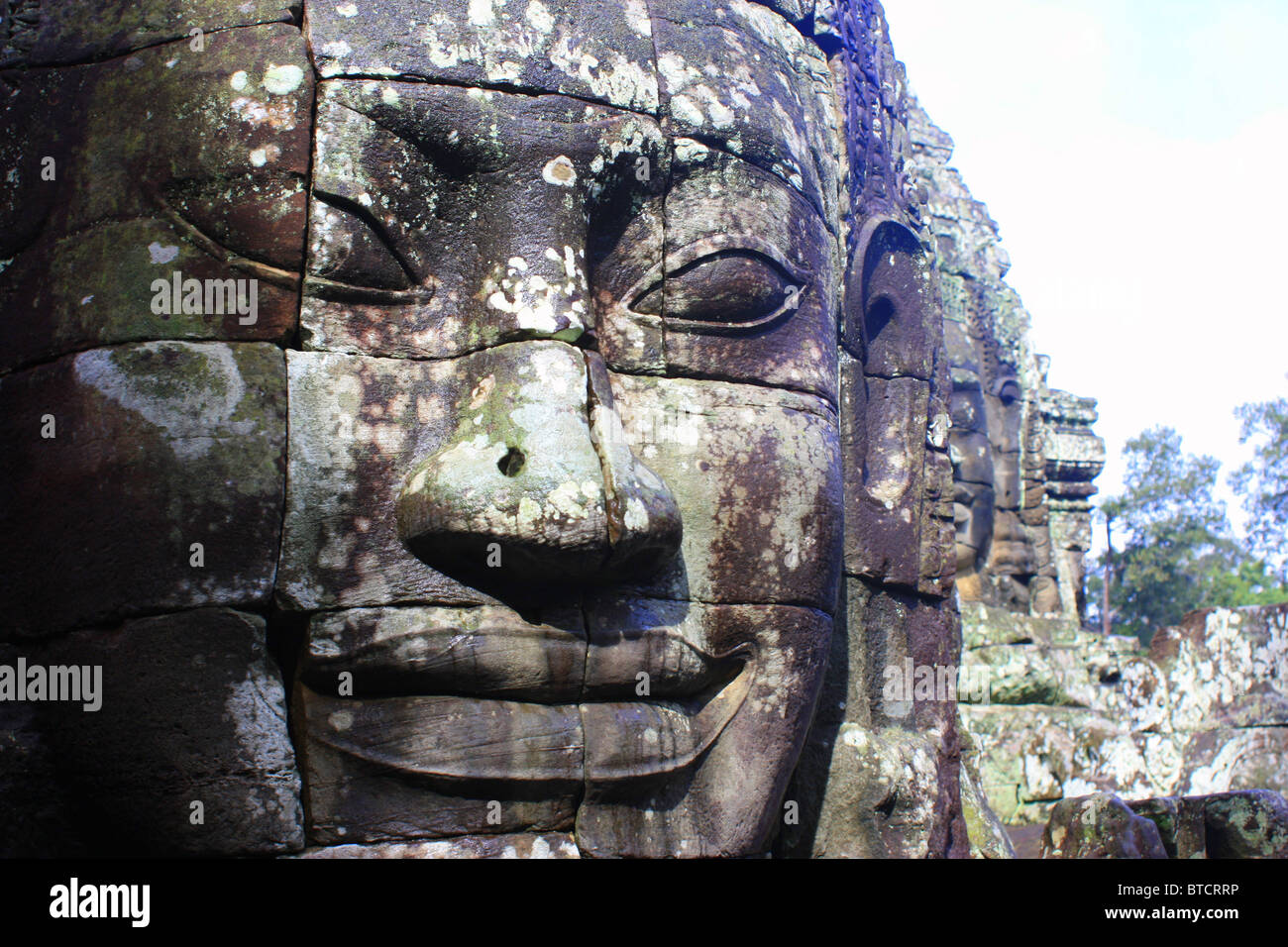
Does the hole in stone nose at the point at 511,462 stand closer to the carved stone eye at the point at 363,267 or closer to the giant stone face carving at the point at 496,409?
the giant stone face carving at the point at 496,409

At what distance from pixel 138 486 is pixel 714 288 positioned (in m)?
1.42

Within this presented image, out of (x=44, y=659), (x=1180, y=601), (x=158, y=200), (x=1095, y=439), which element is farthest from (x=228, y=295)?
(x=1180, y=601)

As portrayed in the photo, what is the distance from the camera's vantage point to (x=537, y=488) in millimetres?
2516

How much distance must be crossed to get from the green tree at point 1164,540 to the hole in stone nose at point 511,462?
35.3 metres

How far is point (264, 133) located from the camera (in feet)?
8.96

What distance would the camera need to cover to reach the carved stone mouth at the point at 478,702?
2537 mm

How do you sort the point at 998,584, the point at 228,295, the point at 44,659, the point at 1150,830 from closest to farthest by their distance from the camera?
Answer: the point at 44,659 < the point at 228,295 < the point at 1150,830 < the point at 998,584

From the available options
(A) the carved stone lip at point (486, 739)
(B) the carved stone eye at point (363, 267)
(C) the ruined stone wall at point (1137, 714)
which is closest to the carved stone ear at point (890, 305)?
(B) the carved stone eye at point (363, 267)

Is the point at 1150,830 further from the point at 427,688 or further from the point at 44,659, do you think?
the point at 44,659

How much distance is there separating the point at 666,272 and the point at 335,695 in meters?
1.28

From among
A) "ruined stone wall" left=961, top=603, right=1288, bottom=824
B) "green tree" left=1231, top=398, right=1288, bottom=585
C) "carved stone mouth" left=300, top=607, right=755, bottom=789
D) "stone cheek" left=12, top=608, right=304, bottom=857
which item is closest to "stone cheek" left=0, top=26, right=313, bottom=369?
"stone cheek" left=12, top=608, right=304, bottom=857

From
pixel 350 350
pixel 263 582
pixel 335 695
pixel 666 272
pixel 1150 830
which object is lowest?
pixel 1150 830

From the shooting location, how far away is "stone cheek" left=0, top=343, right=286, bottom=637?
247 centimetres

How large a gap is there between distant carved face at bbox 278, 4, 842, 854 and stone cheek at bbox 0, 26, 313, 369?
91mm
